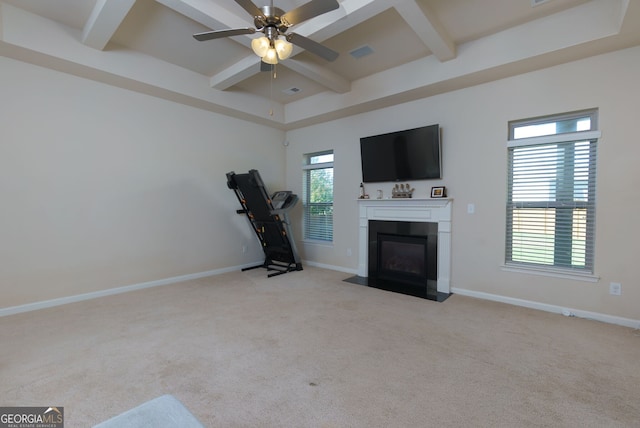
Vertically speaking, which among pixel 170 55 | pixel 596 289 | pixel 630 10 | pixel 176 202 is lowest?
pixel 596 289

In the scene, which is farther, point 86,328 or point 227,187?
point 227,187

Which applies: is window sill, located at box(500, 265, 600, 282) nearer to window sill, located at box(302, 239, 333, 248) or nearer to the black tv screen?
the black tv screen

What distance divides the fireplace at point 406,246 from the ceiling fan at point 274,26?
2681mm

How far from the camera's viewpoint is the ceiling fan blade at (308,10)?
2035 millimetres

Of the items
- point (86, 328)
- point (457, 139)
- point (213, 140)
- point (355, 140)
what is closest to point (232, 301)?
point (86, 328)

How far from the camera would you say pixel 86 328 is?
2.77m

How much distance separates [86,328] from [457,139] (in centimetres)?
488

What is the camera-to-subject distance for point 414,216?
425 cm

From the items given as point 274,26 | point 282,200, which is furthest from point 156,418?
point 282,200

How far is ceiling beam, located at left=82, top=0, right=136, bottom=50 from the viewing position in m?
2.63

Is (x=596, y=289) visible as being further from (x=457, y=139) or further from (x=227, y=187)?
(x=227, y=187)

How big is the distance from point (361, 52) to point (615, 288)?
3.92 meters

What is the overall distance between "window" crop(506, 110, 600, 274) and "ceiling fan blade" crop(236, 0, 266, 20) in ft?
10.5

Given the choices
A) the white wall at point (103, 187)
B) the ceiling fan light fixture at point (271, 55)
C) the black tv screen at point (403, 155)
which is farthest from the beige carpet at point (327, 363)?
the ceiling fan light fixture at point (271, 55)
